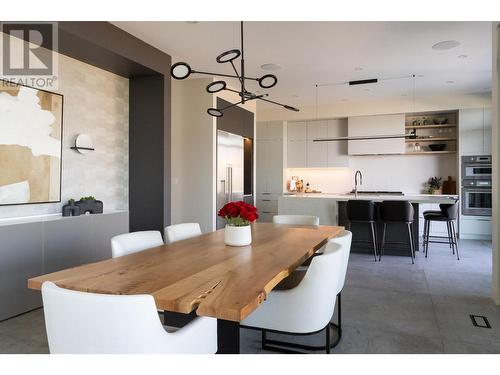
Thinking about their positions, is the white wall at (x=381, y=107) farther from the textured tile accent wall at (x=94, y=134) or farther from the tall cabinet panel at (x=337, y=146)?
the textured tile accent wall at (x=94, y=134)

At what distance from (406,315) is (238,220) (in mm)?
1718

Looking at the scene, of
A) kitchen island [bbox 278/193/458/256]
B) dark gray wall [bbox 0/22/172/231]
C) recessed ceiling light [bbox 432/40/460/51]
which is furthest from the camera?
kitchen island [bbox 278/193/458/256]

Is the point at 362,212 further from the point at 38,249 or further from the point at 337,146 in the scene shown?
the point at 38,249

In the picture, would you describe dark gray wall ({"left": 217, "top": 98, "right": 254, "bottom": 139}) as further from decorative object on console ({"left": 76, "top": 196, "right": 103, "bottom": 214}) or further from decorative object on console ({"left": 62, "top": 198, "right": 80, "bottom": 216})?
decorative object on console ({"left": 62, "top": 198, "right": 80, "bottom": 216})

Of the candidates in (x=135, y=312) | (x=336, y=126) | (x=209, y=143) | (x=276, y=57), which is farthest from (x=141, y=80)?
(x=336, y=126)

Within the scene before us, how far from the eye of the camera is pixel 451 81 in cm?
604

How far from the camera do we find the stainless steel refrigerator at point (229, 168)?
6.04 metres

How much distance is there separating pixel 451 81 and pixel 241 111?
12.1ft

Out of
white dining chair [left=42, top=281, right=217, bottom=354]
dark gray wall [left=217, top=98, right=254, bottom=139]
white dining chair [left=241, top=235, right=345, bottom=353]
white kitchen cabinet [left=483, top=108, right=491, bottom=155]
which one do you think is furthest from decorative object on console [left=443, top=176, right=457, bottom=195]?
white dining chair [left=42, top=281, right=217, bottom=354]

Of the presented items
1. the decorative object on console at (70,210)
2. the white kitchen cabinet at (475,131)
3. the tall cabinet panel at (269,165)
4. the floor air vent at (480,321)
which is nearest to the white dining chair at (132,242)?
the decorative object on console at (70,210)

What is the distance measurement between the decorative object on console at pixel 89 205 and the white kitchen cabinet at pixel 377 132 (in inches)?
217

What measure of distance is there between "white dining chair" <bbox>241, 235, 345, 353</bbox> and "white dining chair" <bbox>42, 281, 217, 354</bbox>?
2.40 feet

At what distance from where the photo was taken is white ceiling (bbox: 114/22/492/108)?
3.90 meters

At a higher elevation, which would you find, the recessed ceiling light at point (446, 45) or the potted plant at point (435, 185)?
the recessed ceiling light at point (446, 45)
